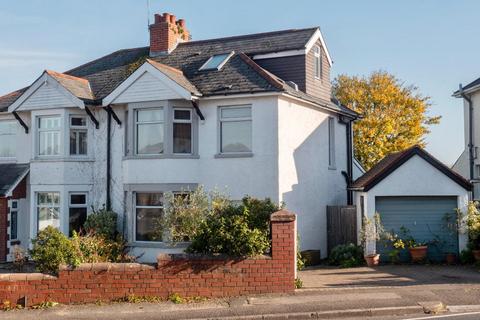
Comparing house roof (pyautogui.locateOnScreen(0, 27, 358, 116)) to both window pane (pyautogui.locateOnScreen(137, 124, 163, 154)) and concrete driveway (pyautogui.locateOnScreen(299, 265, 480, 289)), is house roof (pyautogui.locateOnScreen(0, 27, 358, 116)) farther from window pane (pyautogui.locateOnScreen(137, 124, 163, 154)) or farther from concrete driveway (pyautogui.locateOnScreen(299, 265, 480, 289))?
concrete driveway (pyautogui.locateOnScreen(299, 265, 480, 289))

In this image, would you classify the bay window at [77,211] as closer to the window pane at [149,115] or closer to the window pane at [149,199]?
the window pane at [149,199]

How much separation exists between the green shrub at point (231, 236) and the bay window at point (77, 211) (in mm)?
7749

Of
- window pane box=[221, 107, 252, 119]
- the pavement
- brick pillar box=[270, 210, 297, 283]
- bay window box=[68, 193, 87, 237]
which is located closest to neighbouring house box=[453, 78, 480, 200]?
window pane box=[221, 107, 252, 119]

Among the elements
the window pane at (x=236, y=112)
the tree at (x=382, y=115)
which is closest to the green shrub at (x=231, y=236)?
the window pane at (x=236, y=112)

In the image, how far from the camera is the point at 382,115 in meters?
37.5

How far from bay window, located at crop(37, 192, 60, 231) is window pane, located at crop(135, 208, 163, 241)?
3.10 meters

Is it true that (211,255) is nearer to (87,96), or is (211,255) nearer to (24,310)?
(24,310)

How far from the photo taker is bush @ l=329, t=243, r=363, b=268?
1747 centimetres

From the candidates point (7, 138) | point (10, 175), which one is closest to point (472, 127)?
point (10, 175)

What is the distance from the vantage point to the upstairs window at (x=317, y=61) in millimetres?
21000

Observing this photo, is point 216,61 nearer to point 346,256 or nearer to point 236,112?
point 236,112

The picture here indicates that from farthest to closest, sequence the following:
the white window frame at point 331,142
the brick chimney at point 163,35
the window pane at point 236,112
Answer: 1. the brick chimney at point 163,35
2. the white window frame at point 331,142
3. the window pane at point 236,112

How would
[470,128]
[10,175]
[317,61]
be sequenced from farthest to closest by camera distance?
[470,128] < [317,61] < [10,175]

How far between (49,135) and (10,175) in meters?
2.08
